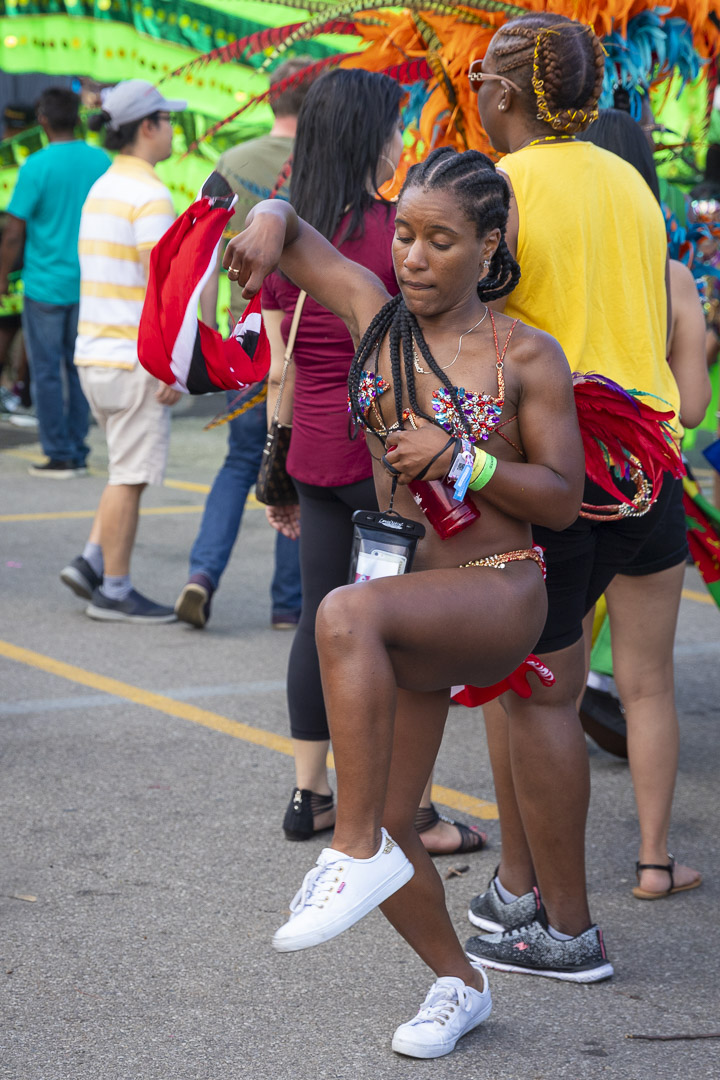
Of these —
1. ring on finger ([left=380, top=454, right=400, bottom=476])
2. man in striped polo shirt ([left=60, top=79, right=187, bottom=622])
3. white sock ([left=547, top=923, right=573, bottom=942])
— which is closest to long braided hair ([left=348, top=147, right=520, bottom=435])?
ring on finger ([left=380, top=454, right=400, bottom=476])

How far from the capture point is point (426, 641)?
2.36 metres

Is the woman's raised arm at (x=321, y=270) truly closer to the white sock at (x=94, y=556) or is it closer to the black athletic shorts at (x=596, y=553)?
the black athletic shorts at (x=596, y=553)

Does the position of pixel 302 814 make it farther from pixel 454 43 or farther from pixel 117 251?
pixel 117 251

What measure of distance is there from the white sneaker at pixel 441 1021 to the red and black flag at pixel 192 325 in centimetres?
125

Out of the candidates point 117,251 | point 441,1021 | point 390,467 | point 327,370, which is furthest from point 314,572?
point 117,251

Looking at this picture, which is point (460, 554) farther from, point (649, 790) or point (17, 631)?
point (17, 631)

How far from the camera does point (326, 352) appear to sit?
11.6 feet

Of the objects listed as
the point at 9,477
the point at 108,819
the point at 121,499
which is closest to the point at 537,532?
the point at 108,819

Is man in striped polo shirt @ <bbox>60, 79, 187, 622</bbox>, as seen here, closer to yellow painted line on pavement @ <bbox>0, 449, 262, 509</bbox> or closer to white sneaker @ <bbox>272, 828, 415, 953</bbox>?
yellow painted line on pavement @ <bbox>0, 449, 262, 509</bbox>

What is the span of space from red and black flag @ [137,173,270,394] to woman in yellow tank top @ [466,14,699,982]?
646mm

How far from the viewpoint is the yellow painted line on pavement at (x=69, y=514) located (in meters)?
8.02

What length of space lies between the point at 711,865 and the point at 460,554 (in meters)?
1.63

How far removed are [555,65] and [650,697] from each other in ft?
5.14

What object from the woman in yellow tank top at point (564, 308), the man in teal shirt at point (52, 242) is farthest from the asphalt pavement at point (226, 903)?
the man in teal shirt at point (52, 242)
